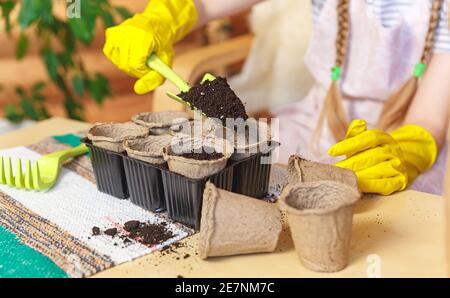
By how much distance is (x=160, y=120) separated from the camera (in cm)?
103

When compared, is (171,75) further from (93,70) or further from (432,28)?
(93,70)

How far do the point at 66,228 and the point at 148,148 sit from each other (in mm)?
201

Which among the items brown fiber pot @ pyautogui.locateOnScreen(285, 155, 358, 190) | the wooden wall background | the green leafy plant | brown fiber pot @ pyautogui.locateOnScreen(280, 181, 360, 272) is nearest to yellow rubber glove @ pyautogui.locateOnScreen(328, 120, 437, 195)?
brown fiber pot @ pyautogui.locateOnScreen(285, 155, 358, 190)

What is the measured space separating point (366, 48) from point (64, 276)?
0.99 meters

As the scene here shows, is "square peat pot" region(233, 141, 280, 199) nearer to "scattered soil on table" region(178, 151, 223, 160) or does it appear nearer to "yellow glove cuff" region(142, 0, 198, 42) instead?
"scattered soil on table" region(178, 151, 223, 160)

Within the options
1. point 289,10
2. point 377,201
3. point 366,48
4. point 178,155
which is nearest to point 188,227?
point 178,155

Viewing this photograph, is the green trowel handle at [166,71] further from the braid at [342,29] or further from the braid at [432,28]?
the braid at [432,28]

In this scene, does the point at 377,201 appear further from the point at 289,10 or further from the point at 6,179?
the point at 289,10

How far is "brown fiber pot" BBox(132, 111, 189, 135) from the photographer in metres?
0.96

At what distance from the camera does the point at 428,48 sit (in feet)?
4.03

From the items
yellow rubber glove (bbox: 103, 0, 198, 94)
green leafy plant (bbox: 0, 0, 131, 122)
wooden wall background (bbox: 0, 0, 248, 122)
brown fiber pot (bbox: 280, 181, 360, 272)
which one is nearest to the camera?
brown fiber pot (bbox: 280, 181, 360, 272)

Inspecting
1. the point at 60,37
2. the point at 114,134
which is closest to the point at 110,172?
the point at 114,134

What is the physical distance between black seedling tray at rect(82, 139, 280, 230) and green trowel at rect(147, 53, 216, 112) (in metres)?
0.14

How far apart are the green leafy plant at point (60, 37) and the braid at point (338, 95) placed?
0.73 m
